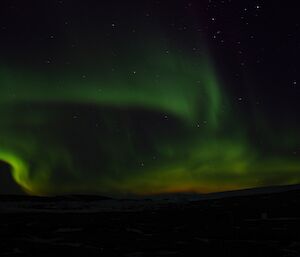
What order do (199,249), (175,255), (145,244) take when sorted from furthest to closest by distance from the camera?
(145,244) → (199,249) → (175,255)

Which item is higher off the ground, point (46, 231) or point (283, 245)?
point (46, 231)

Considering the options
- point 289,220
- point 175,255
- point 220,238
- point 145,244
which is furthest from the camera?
point 289,220

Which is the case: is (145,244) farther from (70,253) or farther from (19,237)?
(19,237)

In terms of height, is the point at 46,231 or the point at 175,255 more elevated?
the point at 46,231

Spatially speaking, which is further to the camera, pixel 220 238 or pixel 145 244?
pixel 220 238

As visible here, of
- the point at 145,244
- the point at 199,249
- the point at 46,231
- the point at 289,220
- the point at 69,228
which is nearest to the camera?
the point at 199,249

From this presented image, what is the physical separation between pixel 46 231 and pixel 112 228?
4.94 meters

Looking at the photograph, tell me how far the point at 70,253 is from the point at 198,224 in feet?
52.3

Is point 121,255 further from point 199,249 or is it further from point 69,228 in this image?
point 69,228

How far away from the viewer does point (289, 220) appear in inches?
1447

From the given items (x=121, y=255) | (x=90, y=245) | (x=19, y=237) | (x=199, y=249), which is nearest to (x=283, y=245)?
(x=199, y=249)

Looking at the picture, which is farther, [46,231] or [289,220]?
[289,220]

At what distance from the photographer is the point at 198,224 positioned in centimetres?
3588

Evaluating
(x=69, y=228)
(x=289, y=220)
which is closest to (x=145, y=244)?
(x=69, y=228)
